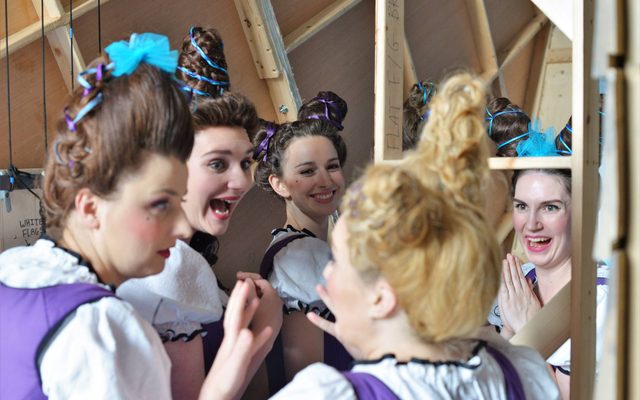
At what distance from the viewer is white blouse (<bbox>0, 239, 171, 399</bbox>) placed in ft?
3.27

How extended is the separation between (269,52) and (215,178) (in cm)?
77

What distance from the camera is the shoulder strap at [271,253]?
183 cm

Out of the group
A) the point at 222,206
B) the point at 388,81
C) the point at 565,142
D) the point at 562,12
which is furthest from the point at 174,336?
the point at 565,142

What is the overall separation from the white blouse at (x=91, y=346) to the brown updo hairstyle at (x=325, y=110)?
38.8 inches

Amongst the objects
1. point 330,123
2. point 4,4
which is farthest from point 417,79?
point 4,4

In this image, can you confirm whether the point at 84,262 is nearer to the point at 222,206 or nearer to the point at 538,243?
the point at 222,206

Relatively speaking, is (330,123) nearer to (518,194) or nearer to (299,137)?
(299,137)

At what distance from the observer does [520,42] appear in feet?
11.4

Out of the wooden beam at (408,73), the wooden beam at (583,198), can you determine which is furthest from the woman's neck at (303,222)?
the wooden beam at (408,73)

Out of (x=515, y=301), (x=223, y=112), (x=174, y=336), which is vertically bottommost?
(x=515, y=301)

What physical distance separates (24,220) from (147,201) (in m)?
0.80

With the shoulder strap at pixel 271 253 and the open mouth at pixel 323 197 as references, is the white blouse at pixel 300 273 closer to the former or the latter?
the shoulder strap at pixel 271 253

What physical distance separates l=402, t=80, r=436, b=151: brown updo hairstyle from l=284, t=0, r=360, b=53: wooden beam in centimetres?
38

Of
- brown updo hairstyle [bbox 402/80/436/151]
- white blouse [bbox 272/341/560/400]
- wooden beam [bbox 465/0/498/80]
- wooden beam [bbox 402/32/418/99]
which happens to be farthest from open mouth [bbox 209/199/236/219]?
wooden beam [bbox 465/0/498/80]
